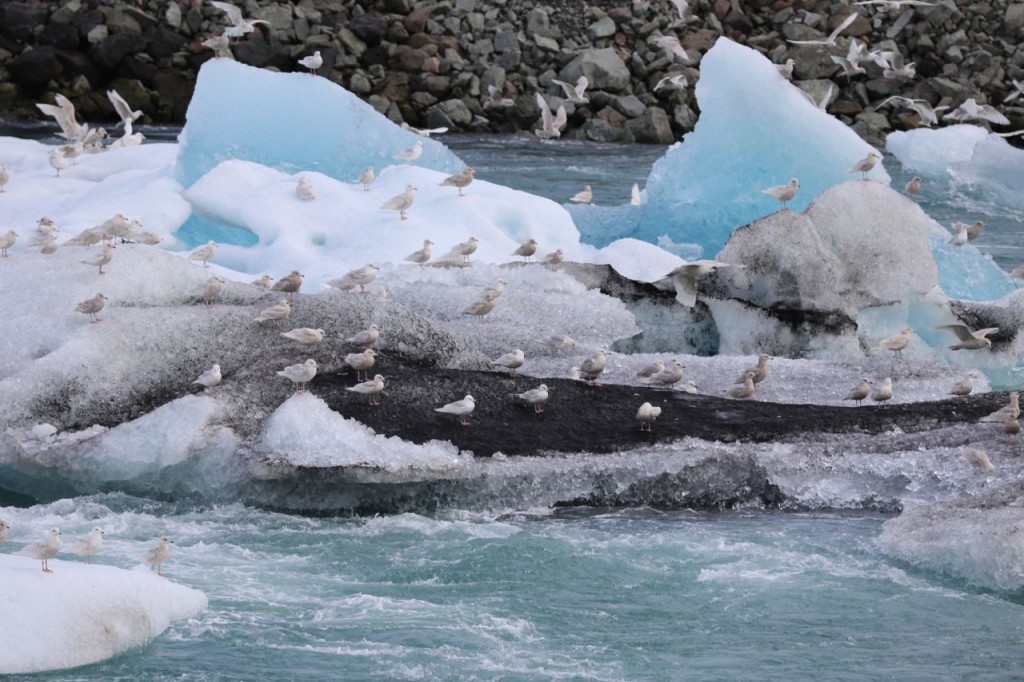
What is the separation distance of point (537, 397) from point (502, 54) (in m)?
28.0

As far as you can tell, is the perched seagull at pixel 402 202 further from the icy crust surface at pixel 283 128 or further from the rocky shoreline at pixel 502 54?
the rocky shoreline at pixel 502 54

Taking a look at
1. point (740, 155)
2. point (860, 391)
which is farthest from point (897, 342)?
point (740, 155)

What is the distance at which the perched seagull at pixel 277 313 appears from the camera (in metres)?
12.8

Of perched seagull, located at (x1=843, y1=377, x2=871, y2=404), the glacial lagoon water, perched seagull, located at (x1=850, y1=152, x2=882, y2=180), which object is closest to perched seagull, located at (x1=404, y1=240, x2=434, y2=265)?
perched seagull, located at (x1=843, y1=377, x2=871, y2=404)

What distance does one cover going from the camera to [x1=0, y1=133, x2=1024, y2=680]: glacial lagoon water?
909cm

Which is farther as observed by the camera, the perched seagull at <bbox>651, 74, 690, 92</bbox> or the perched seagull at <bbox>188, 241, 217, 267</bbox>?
the perched seagull at <bbox>651, 74, 690, 92</bbox>

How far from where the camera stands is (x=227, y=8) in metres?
27.0

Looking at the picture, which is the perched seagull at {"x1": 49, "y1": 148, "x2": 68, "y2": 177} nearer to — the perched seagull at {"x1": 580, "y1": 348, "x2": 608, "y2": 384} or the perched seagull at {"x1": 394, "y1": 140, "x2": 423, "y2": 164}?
the perched seagull at {"x1": 394, "y1": 140, "x2": 423, "y2": 164}

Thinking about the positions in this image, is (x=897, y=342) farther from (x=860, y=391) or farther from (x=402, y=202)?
(x=402, y=202)

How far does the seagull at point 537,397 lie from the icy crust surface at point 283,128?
9256mm

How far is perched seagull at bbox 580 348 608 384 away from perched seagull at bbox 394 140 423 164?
7.89 metres

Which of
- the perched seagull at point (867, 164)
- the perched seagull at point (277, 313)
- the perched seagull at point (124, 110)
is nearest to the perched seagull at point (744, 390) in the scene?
the perched seagull at point (277, 313)

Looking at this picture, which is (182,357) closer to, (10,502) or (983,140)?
(10,502)

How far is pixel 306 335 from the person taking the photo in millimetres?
12539
